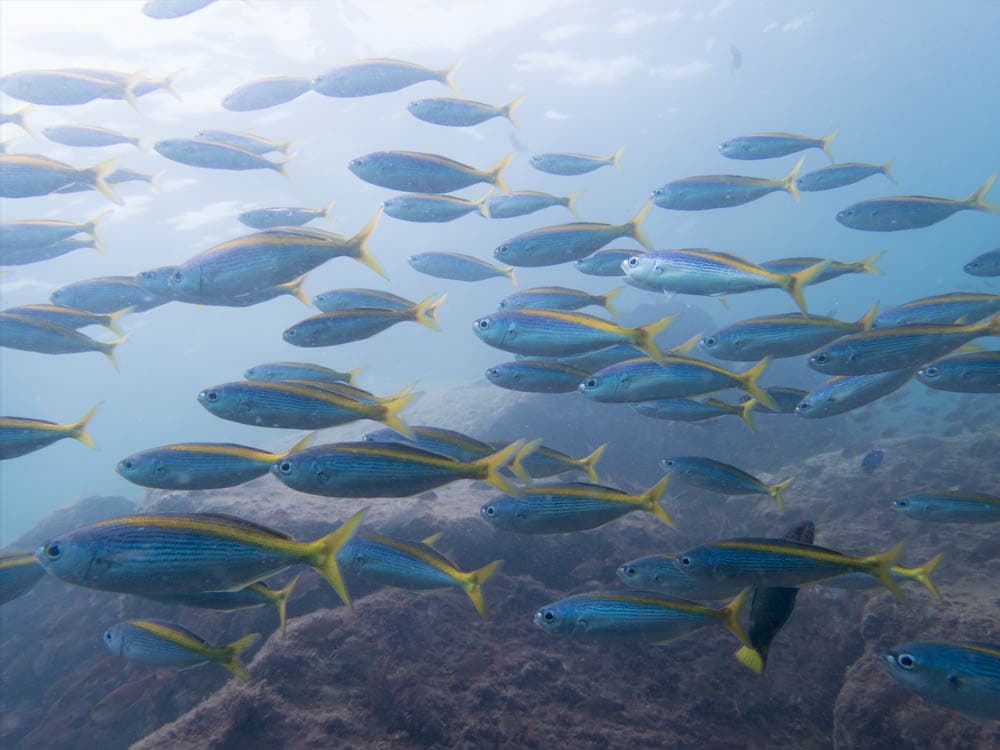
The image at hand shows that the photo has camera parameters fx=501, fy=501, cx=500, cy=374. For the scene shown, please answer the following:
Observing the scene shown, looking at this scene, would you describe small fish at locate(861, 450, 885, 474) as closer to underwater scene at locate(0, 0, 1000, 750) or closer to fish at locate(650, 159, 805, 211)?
underwater scene at locate(0, 0, 1000, 750)

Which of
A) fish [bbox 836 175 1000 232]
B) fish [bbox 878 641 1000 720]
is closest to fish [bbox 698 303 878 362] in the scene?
fish [bbox 836 175 1000 232]

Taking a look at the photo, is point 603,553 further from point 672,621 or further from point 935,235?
point 935,235

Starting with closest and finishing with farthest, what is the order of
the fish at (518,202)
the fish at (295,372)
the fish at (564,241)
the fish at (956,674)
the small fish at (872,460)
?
the fish at (956,674) → the fish at (295,372) → the fish at (564,241) → the fish at (518,202) → the small fish at (872,460)

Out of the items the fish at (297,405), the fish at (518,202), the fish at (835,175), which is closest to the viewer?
the fish at (297,405)

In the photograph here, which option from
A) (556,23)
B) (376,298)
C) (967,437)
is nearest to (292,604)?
(376,298)

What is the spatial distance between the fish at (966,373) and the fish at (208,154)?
7833 millimetres

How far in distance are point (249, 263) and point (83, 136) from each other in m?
6.00

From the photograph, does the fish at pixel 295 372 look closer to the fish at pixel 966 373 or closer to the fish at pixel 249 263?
the fish at pixel 249 263

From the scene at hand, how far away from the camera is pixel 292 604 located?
545 cm

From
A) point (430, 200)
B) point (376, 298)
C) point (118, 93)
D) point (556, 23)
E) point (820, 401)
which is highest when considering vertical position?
point (556, 23)

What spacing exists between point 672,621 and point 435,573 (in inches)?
67.2

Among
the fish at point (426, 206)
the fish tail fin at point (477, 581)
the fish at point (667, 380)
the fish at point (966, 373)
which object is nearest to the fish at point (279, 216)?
the fish at point (426, 206)

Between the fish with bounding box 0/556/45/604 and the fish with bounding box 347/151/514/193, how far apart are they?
4.65 meters

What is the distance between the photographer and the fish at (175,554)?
2.66 meters
